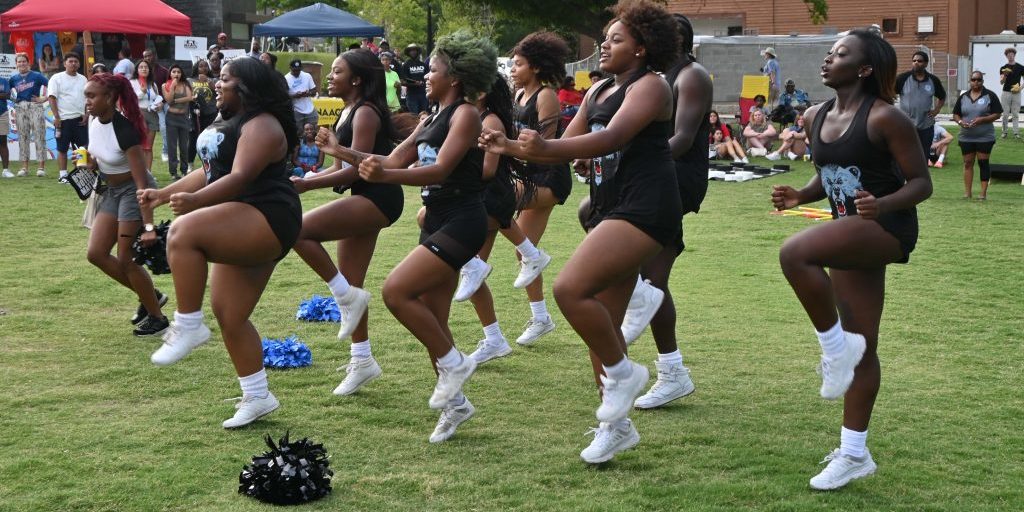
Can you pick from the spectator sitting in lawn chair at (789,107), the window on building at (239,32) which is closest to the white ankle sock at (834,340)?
the spectator sitting in lawn chair at (789,107)

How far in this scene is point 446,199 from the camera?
5.86 meters

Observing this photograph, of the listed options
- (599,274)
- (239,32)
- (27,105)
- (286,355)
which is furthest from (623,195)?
(239,32)

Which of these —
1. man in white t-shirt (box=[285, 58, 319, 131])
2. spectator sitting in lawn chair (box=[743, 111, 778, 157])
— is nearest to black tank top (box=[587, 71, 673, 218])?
man in white t-shirt (box=[285, 58, 319, 131])

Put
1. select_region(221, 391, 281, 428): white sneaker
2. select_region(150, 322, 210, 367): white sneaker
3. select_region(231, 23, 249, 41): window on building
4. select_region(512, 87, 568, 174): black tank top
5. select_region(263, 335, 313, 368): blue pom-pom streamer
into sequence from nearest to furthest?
select_region(150, 322, 210, 367): white sneaker → select_region(221, 391, 281, 428): white sneaker → select_region(263, 335, 313, 368): blue pom-pom streamer → select_region(512, 87, 568, 174): black tank top → select_region(231, 23, 249, 41): window on building

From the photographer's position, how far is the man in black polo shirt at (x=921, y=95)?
17219 mm

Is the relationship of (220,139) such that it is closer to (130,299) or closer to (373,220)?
(373,220)

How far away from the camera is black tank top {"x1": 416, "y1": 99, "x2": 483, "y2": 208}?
19.0 feet

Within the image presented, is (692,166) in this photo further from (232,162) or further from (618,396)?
(232,162)

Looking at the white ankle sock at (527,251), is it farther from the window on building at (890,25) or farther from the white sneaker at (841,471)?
the window on building at (890,25)

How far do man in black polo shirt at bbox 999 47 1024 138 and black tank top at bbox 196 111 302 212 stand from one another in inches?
922

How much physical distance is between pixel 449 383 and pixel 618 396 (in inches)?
37.3

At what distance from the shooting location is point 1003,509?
469 cm

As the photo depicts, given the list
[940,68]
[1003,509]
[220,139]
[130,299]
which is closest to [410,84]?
[130,299]

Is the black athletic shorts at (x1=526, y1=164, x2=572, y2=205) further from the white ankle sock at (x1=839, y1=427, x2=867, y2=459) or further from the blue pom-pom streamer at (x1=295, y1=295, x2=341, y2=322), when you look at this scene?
the white ankle sock at (x1=839, y1=427, x2=867, y2=459)
